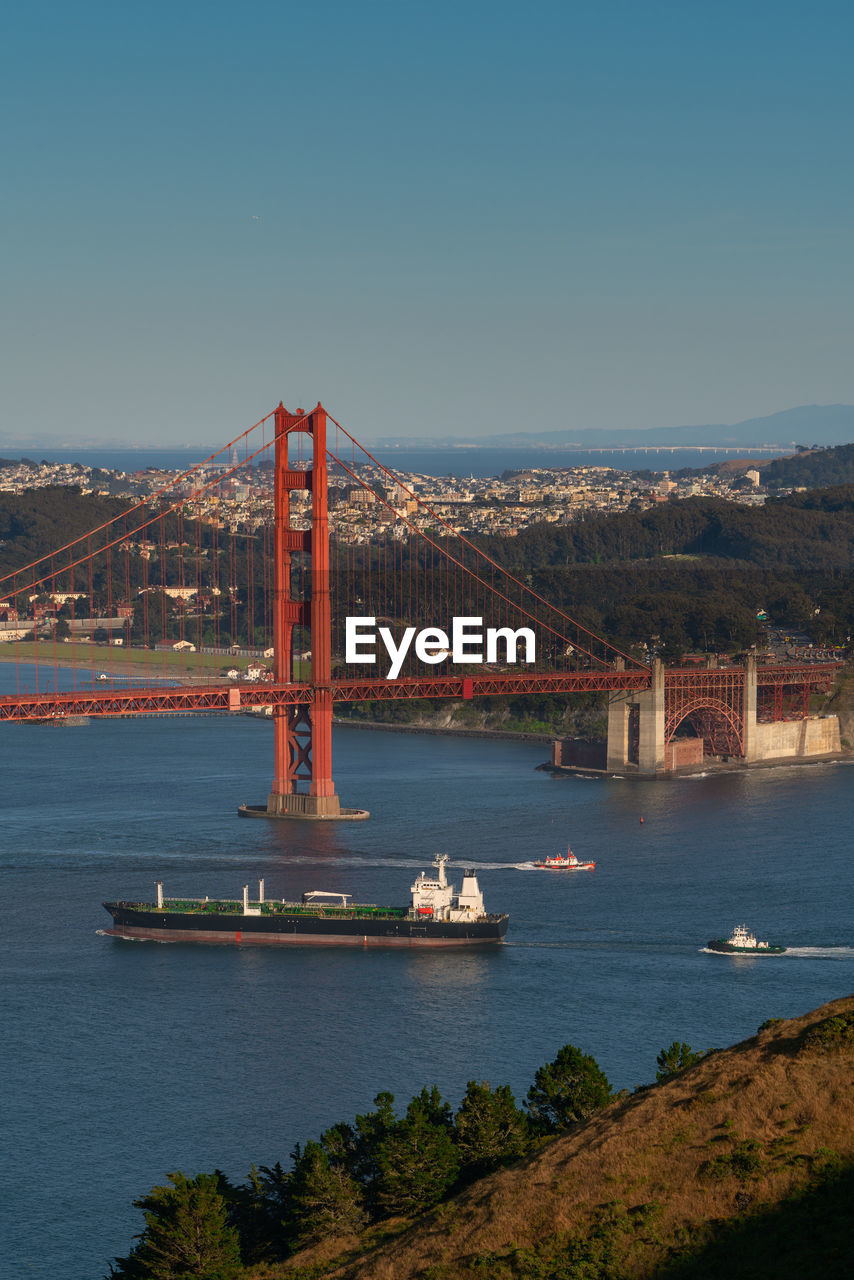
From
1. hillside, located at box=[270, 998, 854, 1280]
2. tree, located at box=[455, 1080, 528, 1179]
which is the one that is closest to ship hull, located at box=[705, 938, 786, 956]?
tree, located at box=[455, 1080, 528, 1179]

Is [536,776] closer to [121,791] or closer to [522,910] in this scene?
[121,791]

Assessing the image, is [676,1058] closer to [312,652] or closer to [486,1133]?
[486,1133]

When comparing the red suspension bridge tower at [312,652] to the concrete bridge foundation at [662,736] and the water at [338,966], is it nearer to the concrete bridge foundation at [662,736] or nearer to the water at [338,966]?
the water at [338,966]

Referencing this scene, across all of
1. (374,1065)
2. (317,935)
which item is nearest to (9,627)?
(317,935)

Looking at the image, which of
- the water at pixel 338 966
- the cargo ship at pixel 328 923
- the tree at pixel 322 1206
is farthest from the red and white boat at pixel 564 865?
the tree at pixel 322 1206

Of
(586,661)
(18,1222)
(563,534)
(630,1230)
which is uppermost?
(563,534)

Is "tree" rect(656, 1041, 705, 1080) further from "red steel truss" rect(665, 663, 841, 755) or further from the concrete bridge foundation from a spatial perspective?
"red steel truss" rect(665, 663, 841, 755)
